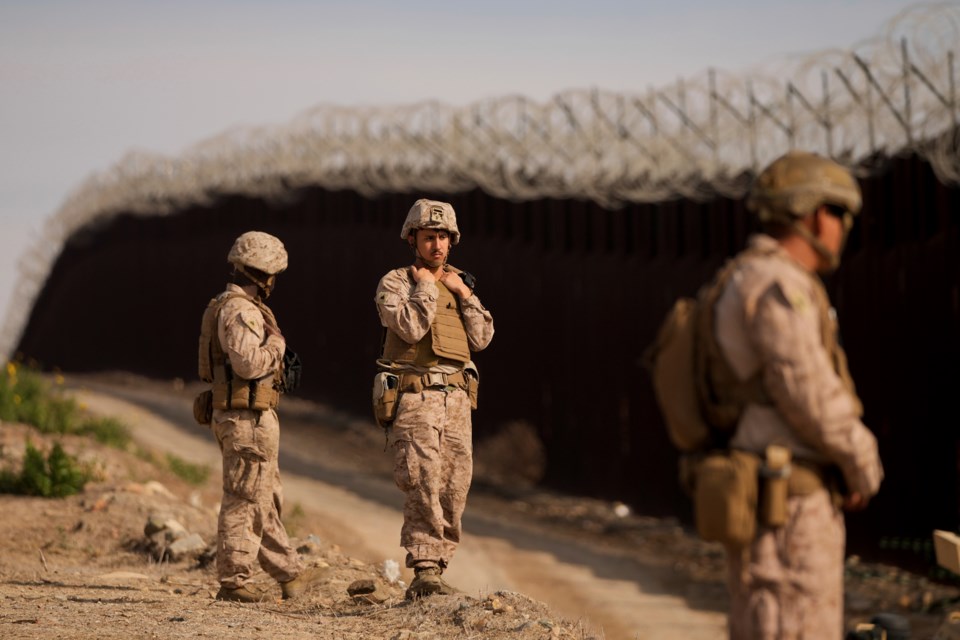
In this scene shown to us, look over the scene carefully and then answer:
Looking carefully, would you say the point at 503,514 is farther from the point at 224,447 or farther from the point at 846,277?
the point at 224,447

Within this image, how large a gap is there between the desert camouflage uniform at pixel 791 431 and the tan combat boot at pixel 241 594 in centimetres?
326

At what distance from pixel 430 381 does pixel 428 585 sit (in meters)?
0.87

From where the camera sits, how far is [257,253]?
22.0 ft

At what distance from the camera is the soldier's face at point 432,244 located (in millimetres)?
6473

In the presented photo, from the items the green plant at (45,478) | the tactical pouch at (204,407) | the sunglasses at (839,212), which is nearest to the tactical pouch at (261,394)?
the tactical pouch at (204,407)

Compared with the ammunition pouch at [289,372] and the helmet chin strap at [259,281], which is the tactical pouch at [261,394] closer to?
the ammunition pouch at [289,372]

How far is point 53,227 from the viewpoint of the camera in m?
30.7

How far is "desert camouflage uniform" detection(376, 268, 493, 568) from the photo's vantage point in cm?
639

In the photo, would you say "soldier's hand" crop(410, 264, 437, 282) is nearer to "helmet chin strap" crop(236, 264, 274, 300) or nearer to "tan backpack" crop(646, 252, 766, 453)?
"helmet chin strap" crop(236, 264, 274, 300)

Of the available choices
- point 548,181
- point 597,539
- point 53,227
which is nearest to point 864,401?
point 597,539

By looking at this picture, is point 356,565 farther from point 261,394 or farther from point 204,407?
point 261,394

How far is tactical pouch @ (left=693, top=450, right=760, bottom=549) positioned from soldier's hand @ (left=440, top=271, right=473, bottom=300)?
2.71m

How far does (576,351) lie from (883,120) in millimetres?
5621

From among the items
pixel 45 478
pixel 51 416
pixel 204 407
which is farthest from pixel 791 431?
pixel 51 416
